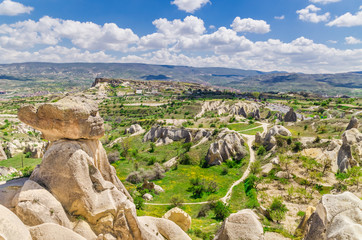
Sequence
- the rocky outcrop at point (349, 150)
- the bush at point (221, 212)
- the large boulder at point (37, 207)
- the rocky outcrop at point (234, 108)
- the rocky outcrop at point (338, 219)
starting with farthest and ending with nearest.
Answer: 1. the rocky outcrop at point (234, 108)
2. the rocky outcrop at point (349, 150)
3. the bush at point (221, 212)
4. the large boulder at point (37, 207)
5. the rocky outcrop at point (338, 219)

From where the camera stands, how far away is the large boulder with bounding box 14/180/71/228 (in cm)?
1262

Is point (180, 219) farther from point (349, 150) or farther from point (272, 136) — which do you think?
point (272, 136)

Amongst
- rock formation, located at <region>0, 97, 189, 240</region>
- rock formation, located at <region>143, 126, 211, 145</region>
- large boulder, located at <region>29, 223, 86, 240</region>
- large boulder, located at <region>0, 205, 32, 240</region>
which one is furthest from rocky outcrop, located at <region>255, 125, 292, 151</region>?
large boulder, located at <region>0, 205, 32, 240</region>

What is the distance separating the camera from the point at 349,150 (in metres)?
41.8

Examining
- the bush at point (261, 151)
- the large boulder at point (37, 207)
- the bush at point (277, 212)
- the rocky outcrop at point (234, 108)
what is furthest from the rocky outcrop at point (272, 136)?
the rocky outcrop at point (234, 108)

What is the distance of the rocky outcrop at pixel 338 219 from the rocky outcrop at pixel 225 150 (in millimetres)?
44801

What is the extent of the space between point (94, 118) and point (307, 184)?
3946 centimetres

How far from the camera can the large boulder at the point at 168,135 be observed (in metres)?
89.1

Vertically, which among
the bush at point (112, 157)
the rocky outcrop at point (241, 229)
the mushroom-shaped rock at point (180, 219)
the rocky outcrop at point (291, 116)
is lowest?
the bush at point (112, 157)

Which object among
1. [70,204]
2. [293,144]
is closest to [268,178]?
[293,144]

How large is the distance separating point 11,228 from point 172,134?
81329 millimetres

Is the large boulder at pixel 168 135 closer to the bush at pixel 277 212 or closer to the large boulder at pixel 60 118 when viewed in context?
the bush at pixel 277 212

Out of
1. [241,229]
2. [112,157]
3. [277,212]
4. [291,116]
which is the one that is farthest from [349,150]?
[291,116]

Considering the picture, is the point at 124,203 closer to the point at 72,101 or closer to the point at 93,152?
the point at 93,152
